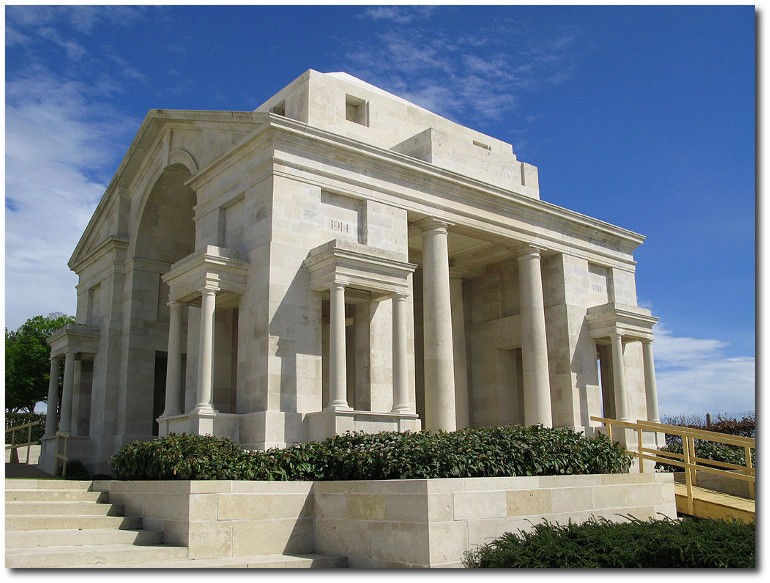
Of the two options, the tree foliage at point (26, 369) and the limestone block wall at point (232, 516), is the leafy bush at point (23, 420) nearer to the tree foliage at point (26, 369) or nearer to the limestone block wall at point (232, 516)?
the tree foliage at point (26, 369)

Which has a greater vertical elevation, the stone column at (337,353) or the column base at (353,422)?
the stone column at (337,353)

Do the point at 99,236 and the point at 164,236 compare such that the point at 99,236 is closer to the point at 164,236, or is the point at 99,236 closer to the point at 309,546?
the point at 164,236

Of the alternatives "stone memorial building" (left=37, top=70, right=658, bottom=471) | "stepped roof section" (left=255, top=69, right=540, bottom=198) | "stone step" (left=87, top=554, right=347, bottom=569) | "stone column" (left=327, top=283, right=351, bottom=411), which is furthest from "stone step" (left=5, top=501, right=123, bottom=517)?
"stepped roof section" (left=255, top=69, right=540, bottom=198)

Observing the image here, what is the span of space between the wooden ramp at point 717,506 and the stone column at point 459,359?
12852 millimetres

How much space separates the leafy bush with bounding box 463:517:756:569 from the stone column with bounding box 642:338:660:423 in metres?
17.8

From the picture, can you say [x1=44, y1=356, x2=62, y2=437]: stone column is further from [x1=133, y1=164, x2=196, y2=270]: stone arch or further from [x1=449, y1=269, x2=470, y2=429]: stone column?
[x1=449, y1=269, x2=470, y2=429]: stone column

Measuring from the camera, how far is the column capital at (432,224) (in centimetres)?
2630

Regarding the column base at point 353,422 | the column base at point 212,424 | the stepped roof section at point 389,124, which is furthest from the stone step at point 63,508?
the stepped roof section at point 389,124

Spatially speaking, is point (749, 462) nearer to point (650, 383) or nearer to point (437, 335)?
point (437, 335)

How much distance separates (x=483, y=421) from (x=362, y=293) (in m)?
11.9

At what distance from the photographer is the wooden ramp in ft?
54.8

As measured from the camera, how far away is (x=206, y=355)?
21.3 metres

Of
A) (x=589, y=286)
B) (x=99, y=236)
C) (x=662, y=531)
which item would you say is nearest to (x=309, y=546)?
(x=662, y=531)

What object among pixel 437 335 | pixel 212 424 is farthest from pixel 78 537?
pixel 437 335
